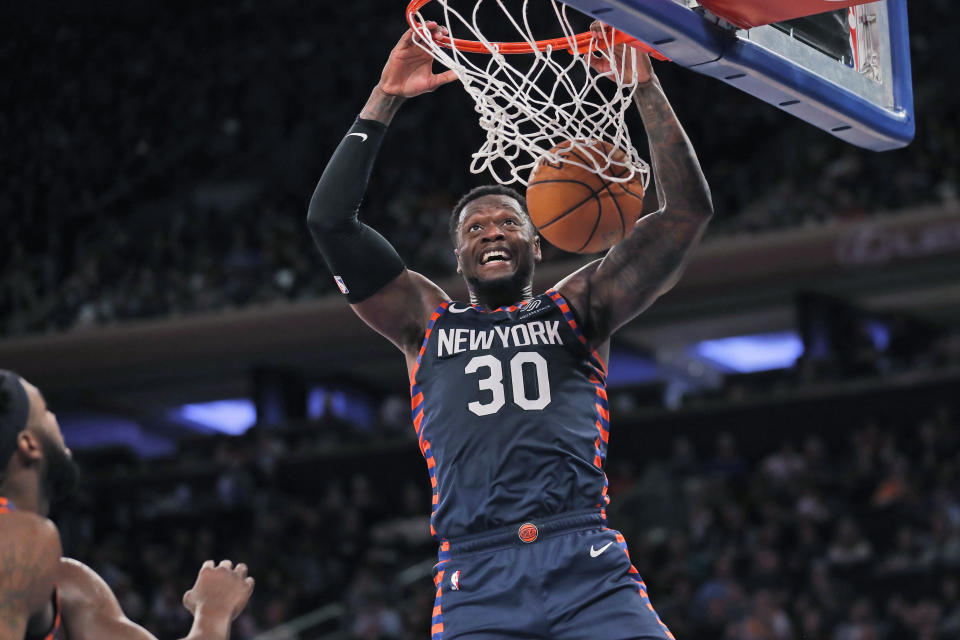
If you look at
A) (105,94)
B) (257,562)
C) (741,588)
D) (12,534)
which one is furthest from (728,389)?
(12,534)

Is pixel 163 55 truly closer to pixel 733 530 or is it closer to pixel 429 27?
pixel 733 530

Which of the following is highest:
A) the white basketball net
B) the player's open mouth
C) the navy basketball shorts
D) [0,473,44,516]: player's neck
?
the white basketball net

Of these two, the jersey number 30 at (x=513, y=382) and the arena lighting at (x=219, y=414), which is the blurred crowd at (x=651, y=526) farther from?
the jersey number 30 at (x=513, y=382)

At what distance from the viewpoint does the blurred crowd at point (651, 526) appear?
36.7 ft

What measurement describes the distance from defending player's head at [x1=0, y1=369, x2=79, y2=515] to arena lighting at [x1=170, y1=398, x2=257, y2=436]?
19049 mm

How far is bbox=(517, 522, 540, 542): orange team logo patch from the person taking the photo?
3658 mm

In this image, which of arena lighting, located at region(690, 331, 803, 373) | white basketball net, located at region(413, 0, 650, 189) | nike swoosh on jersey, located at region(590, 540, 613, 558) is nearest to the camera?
nike swoosh on jersey, located at region(590, 540, 613, 558)

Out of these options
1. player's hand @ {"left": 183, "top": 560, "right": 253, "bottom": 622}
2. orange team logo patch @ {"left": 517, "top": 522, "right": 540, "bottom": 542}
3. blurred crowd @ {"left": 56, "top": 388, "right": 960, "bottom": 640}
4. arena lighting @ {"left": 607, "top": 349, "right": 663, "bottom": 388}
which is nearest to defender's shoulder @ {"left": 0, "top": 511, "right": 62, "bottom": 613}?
player's hand @ {"left": 183, "top": 560, "right": 253, "bottom": 622}

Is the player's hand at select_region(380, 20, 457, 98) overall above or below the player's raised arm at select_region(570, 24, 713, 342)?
above

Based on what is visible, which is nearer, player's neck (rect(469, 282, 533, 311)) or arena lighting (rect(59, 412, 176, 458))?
player's neck (rect(469, 282, 533, 311))

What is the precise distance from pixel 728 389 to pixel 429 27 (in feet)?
39.2

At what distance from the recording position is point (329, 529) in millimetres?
15391

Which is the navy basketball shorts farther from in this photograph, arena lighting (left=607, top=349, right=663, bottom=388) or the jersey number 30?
arena lighting (left=607, top=349, right=663, bottom=388)

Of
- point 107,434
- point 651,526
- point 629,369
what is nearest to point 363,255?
point 651,526
